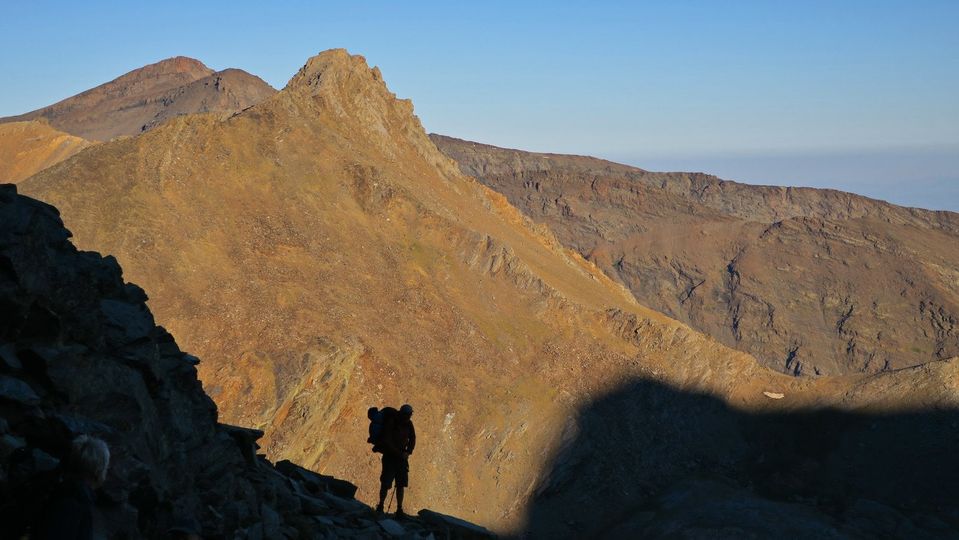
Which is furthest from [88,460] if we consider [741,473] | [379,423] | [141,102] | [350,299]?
[141,102]

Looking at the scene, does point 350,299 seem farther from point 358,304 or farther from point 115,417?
point 115,417

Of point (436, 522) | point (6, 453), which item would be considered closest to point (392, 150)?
point (436, 522)

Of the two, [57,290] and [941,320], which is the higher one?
[941,320]

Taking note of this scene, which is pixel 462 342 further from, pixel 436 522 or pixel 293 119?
pixel 436 522

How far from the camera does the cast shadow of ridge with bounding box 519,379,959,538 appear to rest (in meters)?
41.4

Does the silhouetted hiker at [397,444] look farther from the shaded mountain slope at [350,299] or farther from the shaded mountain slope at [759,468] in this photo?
the shaded mountain slope at [759,468]

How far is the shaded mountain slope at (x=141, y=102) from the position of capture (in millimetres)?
157125

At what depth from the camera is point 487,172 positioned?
513ft

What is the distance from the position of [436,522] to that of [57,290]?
365 inches

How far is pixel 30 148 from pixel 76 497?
79.1 metres

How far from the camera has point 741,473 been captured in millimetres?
47438

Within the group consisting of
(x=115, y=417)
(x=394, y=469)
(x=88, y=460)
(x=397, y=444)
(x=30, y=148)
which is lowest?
(x=88, y=460)

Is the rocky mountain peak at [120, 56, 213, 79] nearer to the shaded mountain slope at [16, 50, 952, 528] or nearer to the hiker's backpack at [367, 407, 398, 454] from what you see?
the shaded mountain slope at [16, 50, 952, 528]

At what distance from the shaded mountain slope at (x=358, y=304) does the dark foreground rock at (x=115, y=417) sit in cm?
2124
